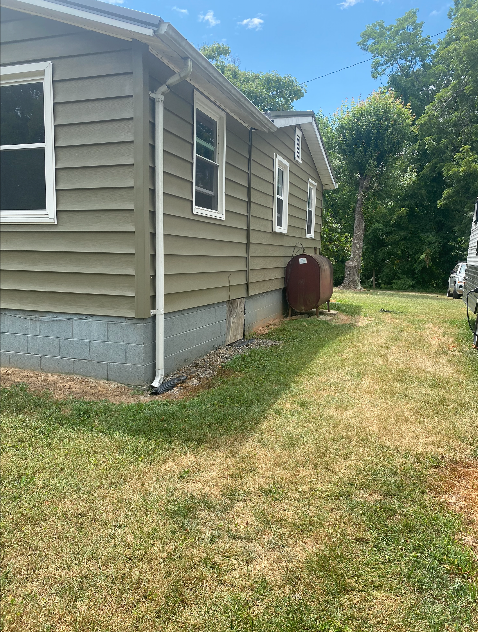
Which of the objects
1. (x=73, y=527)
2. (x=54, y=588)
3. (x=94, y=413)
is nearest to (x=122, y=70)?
(x=94, y=413)

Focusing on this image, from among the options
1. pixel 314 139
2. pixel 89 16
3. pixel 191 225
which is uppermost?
pixel 314 139

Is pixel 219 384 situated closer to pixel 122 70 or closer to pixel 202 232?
pixel 202 232

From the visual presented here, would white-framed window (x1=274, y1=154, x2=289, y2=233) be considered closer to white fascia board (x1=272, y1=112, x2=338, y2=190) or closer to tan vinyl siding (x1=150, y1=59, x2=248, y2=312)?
white fascia board (x1=272, y1=112, x2=338, y2=190)

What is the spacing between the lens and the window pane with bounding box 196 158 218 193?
6.22 meters

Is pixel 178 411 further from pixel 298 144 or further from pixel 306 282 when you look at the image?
pixel 298 144

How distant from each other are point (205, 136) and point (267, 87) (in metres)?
28.9

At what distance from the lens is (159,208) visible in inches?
186

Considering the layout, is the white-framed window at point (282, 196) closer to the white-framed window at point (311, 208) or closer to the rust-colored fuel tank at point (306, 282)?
the rust-colored fuel tank at point (306, 282)

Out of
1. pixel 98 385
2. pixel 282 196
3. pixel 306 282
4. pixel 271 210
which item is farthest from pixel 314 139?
pixel 98 385

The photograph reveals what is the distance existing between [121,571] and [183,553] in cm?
32

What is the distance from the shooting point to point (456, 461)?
3.38 metres

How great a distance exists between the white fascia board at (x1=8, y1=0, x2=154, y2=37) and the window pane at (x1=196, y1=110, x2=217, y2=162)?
6.14 ft

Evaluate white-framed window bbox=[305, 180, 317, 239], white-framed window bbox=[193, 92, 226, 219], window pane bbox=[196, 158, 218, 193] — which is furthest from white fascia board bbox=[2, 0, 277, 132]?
white-framed window bbox=[305, 180, 317, 239]

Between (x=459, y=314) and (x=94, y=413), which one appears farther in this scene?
(x=459, y=314)
